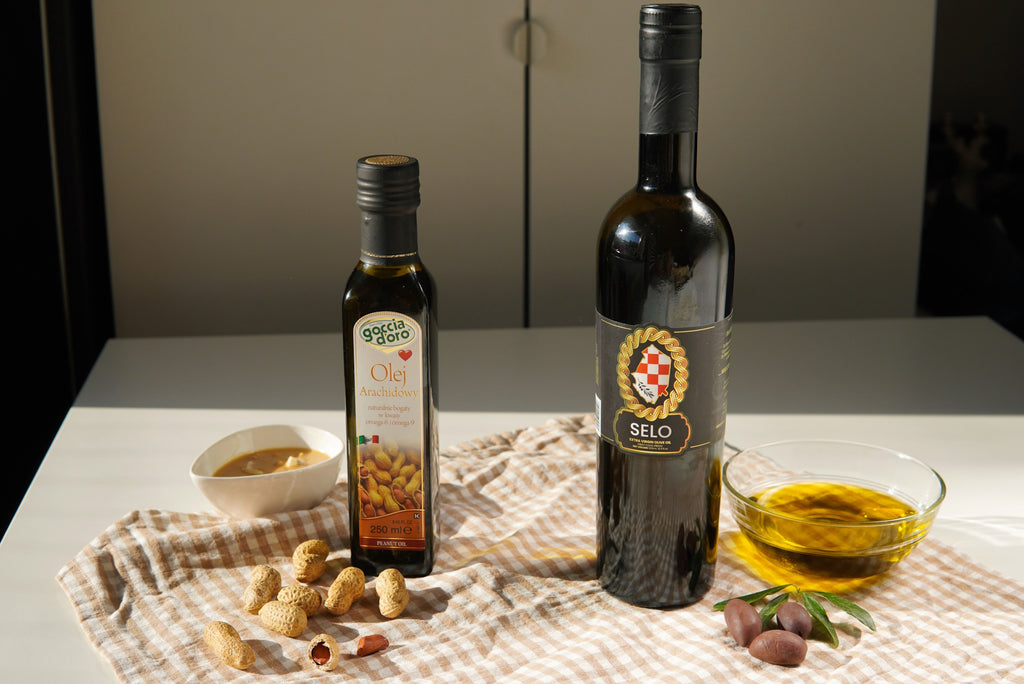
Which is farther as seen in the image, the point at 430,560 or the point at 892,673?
the point at 430,560

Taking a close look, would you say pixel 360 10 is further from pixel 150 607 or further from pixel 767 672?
pixel 767 672

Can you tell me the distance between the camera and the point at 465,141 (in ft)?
5.11

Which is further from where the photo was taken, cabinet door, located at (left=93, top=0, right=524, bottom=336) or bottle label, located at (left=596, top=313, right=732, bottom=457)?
cabinet door, located at (left=93, top=0, right=524, bottom=336)

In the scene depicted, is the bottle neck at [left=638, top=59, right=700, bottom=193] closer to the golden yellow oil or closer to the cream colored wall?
the golden yellow oil

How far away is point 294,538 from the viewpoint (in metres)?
0.91

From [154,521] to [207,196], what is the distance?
726mm

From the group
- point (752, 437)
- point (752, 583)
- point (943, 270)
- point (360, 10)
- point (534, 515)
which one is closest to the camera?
point (752, 583)

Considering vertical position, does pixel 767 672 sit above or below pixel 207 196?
below

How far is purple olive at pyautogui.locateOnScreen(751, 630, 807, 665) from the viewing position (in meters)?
0.74

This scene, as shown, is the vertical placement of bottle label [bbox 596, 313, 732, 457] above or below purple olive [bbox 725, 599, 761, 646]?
above

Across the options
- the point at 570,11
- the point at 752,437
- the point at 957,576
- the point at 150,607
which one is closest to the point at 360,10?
the point at 570,11

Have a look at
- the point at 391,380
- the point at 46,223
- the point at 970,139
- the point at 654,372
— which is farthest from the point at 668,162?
the point at 970,139

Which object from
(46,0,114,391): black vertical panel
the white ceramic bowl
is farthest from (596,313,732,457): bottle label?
(46,0,114,391): black vertical panel

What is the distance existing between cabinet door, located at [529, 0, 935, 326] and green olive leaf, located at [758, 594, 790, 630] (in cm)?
89
